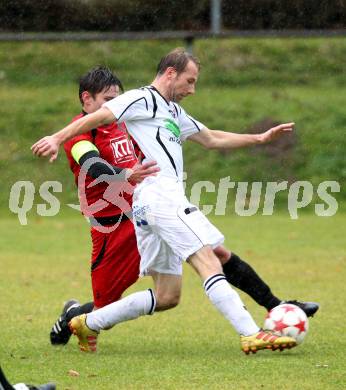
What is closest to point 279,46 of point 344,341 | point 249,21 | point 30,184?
point 249,21

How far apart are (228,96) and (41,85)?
13.1 feet

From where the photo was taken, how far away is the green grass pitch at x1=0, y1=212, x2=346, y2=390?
21.0ft

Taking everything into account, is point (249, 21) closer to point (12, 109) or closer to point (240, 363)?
point (12, 109)

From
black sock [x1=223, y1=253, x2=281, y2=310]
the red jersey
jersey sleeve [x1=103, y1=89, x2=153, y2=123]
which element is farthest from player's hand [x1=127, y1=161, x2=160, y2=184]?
black sock [x1=223, y1=253, x2=281, y2=310]

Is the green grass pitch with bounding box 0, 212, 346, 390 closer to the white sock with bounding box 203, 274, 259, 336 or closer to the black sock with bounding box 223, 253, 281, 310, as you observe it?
the white sock with bounding box 203, 274, 259, 336

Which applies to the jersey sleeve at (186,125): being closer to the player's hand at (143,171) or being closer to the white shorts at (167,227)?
the white shorts at (167,227)

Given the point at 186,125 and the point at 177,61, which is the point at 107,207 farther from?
the point at 177,61

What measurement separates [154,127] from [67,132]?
745 mm

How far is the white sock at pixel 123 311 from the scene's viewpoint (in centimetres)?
739

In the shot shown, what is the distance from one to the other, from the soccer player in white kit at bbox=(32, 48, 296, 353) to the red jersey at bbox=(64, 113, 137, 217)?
48cm

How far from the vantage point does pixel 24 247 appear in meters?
14.9

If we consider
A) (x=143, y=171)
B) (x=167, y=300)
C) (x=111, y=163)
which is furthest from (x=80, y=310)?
(x=143, y=171)

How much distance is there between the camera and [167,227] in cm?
701

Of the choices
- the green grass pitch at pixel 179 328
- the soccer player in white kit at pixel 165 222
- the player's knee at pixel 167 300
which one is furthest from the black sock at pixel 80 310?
the player's knee at pixel 167 300
